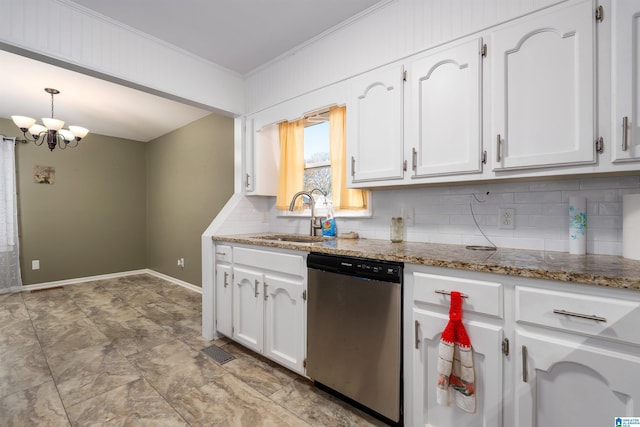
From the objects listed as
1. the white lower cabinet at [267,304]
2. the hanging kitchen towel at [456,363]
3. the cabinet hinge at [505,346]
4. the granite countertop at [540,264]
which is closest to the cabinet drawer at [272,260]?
the white lower cabinet at [267,304]

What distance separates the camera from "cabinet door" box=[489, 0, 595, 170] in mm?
1300

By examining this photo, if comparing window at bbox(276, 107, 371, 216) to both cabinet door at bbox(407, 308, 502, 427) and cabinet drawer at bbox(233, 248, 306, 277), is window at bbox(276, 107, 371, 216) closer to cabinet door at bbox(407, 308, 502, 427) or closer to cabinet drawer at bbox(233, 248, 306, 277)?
cabinet drawer at bbox(233, 248, 306, 277)

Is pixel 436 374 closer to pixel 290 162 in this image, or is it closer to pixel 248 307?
pixel 248 307

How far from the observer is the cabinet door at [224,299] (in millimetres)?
2476

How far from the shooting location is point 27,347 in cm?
249

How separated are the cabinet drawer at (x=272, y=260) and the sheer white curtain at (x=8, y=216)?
3.97m

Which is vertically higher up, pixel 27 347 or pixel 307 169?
pixel 307 169

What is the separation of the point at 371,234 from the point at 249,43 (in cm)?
185

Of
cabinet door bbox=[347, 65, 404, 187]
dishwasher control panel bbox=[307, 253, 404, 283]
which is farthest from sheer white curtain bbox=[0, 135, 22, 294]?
cabinet door bbox=[347, 65, 404, 187]

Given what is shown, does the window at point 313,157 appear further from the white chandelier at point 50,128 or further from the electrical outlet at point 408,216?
the white chandelier at point 50,128

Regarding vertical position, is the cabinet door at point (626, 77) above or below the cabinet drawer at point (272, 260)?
above

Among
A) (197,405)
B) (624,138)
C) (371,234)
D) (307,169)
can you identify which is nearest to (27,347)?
(197,405)

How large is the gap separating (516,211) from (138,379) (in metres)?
2.65

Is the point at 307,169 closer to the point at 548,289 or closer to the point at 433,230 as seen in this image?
the point at 433,230
